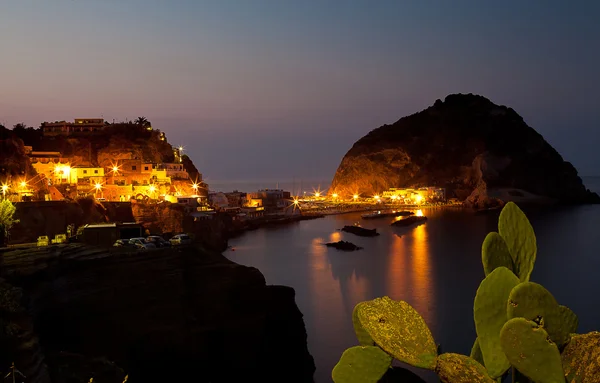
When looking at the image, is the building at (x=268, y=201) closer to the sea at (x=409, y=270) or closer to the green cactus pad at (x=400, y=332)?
the sea at (x=409, y=270)

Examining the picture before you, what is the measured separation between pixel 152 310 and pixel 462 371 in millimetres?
12549

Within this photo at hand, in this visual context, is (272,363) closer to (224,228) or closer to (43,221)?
(43,221)

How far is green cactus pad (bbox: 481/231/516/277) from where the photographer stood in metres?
3.08

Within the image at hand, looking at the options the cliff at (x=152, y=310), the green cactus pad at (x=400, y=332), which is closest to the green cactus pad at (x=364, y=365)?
the green cactus pad at (x=400, y=332)

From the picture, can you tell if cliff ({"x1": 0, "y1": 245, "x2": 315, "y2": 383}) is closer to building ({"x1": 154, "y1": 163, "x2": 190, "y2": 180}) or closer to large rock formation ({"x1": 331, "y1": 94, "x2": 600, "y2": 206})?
building ({"x1": 154, "y1": 163, "x2": 190, "y2": 180})

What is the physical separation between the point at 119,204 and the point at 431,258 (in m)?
25.3

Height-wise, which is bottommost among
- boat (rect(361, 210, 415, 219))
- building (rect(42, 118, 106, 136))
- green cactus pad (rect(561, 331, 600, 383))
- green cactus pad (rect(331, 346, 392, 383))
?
boat (rect(361, 210, 415, 219))

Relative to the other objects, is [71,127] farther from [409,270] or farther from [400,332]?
[400,332]

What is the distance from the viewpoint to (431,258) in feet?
141

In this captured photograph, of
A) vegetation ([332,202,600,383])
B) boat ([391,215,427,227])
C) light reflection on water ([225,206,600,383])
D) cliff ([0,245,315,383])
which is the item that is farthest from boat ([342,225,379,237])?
vegetation ([332,202,600,383])

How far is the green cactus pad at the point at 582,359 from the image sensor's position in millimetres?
2490

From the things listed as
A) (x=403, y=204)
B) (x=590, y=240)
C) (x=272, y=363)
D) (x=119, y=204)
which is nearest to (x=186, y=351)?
(x=272, y=363)

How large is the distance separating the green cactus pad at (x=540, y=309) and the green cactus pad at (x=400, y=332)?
59 centimetres

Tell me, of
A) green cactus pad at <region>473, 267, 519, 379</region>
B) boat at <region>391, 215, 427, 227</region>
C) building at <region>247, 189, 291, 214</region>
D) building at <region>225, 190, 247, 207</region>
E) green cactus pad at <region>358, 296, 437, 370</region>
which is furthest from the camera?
building at <region>247, 189, 291, 214</region>
